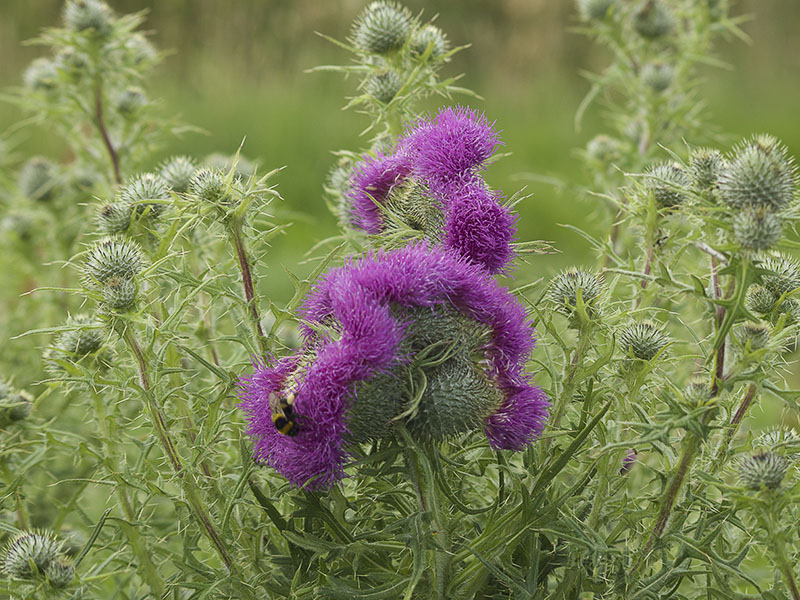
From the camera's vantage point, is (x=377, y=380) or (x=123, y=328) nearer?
(x=377, y=380)

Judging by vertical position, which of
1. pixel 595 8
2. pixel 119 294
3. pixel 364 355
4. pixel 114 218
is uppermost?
pixel 595 8

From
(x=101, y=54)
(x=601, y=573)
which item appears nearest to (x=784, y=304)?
(x=601, y=573)

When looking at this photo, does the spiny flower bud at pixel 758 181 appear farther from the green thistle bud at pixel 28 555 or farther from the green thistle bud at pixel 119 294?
the green thistle bud at pixel 28 555

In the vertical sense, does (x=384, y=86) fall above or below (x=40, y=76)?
below

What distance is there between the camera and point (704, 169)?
2162mm

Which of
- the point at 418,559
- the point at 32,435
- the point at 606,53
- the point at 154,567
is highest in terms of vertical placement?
the point at 606,53

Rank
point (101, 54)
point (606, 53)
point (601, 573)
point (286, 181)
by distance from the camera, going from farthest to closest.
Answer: point (606, 53) → point (286, 181) → point (101, 54) → point (601, 573)

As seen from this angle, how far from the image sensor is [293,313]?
89.9 inches

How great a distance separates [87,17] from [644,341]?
9.27ft

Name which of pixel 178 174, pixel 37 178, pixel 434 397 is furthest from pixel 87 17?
pixel 434 397

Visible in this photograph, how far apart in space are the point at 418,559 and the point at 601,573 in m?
0.67

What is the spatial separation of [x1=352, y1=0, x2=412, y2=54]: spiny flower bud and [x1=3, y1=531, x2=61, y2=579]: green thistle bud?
6.29 ft

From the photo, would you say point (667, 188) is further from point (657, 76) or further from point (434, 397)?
point (657, 76)

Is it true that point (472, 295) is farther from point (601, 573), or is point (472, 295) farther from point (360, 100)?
point (360, 100)
